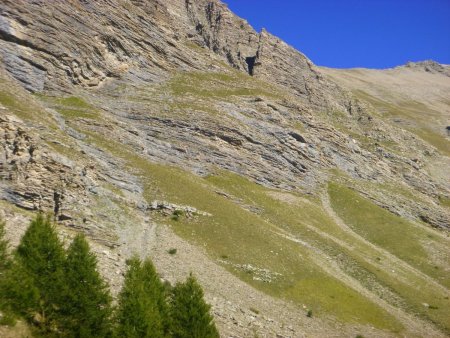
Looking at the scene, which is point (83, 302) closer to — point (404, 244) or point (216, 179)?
point (216, 179)

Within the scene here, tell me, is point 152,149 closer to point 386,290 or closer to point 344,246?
point 344,246

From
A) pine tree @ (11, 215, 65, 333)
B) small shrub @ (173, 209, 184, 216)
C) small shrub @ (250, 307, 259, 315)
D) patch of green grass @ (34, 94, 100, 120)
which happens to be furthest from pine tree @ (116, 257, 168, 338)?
patch of green grass @ (34, 94, 100, 120)

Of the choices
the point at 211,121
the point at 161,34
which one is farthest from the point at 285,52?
the point at 211,121

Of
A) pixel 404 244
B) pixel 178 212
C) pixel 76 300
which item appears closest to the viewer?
pixel 76 300

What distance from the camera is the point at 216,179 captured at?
79562 millimetres

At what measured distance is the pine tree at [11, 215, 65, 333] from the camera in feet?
83.1

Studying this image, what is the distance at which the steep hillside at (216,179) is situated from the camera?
156 ft

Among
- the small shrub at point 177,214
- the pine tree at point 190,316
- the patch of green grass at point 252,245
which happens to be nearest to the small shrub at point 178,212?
the small shrub at point 177,214

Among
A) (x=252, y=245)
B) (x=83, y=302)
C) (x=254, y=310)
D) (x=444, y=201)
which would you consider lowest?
(x=254, y=310)

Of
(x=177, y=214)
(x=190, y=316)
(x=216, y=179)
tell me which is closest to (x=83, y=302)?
(x=190, y=316)

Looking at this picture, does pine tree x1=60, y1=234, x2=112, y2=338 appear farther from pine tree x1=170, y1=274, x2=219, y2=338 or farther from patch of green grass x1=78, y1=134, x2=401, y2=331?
patch of green grass x1=78, y1=134, x2=401, y2=331

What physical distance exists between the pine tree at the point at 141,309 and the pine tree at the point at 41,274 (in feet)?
13.3

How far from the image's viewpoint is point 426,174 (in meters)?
122

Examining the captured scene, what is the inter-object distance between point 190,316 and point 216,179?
51709 millimetres
